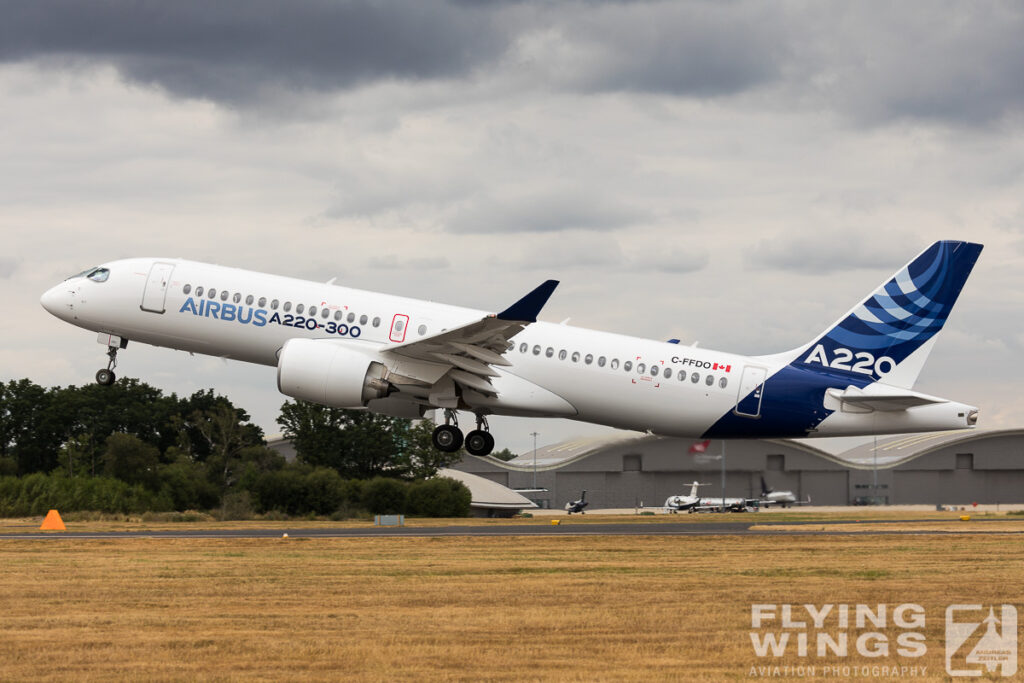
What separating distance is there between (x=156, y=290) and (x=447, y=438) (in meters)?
10.3

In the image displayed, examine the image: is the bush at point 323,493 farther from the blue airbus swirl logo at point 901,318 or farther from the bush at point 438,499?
the blue airbus swirl logo at point 901,318

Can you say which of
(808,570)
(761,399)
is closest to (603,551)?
(808,570)

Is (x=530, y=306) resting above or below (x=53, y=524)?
above

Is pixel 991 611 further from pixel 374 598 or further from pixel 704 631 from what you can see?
pixel 374 598

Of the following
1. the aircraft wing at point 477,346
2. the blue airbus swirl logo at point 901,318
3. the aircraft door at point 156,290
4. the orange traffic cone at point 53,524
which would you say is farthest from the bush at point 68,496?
the blue airbus swirl logo at point 901,318

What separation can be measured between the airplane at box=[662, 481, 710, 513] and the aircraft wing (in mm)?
56911

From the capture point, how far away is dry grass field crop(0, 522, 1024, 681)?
16.6m

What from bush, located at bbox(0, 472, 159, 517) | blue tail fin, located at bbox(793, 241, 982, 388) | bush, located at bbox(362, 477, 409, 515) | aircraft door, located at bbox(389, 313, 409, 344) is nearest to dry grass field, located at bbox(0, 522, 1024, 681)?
aircraft door, located at bbox(389, 313, 409, 344)

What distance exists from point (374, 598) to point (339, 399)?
630 inches

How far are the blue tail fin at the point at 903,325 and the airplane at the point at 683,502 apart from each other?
178ft

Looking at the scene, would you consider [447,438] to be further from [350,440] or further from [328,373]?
[350,440]

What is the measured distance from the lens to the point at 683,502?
94.8m

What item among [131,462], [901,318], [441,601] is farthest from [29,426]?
[441,601]

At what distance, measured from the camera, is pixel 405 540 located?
119ft
